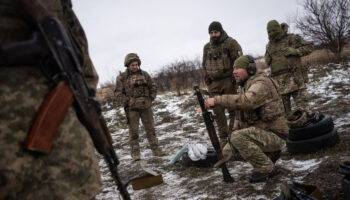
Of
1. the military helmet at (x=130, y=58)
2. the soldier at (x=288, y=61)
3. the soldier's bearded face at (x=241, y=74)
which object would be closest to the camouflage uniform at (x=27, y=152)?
the soldier's bearded face at (x=241, y=74)

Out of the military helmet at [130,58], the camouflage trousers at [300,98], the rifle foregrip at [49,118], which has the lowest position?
the camouflage trousers at [300,98]

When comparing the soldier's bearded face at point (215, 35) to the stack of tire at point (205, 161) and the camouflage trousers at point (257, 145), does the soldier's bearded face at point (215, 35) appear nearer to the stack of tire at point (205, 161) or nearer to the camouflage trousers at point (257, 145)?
the stack of tire at point (205, 161)

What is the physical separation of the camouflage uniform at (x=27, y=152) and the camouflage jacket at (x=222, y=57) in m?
3.80

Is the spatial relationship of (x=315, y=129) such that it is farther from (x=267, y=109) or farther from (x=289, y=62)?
(x=289, y=62)

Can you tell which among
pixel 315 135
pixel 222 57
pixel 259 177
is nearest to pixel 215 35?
pixel 222 57

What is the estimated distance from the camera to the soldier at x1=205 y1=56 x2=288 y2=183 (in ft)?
9.77

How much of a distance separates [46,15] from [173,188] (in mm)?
2859

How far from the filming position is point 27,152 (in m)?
1.10

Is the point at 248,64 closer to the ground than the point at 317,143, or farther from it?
farther from it

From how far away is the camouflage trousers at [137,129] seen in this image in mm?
5434

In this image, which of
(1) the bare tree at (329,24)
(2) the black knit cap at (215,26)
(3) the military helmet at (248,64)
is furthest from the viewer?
(1) the bare tree at (329,24)

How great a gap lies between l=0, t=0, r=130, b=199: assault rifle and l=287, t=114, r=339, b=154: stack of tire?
3117mm

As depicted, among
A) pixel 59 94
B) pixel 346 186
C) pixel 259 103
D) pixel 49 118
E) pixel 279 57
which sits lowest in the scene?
pixel 346 186

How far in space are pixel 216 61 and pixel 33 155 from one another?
162 inches
